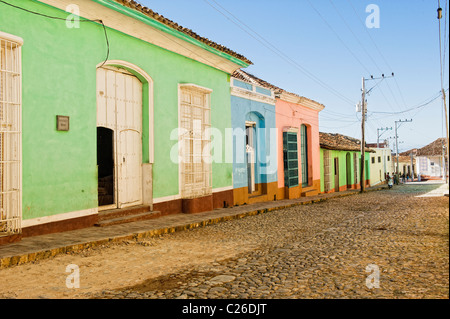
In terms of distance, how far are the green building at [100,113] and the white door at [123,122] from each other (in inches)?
0.9

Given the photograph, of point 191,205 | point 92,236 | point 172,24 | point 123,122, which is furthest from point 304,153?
point 92,236

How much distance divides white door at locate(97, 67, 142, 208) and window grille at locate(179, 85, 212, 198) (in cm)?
128

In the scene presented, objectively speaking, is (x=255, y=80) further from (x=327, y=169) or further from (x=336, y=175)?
(x=336, y=175)

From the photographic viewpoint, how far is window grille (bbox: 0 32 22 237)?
5411 mm

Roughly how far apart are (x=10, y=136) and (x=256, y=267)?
4012 millimetres

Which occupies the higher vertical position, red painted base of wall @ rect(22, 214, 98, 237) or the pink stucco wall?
the pink stucco wall

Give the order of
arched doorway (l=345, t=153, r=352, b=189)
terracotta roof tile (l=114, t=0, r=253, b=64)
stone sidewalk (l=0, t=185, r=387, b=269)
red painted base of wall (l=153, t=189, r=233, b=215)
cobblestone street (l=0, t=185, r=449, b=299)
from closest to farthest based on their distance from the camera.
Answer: cobblestone street (l=0, t=185, r=449, b=299) → stone sidewalk (l=0, t=185, r=387, b=269) → terracotta roof tile (l=114, t=0, r=253, b=64) → red painted base of wall (l=153, t=189, r=233, b=215) → arched doorway (l=345, t=153, r=352, b=189)

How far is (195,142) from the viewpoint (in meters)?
9.82

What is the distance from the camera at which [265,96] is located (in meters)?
13.5

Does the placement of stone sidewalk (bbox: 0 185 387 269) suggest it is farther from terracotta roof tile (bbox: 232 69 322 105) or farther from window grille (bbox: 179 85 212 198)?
terracotta roof tile (bbox: 232 69 322 105)

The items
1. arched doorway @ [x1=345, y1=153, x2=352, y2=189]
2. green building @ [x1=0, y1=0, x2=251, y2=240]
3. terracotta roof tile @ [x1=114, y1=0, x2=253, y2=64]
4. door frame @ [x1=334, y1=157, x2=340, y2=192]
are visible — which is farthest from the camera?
arched doorway @ [x1=345, y1=153, x2=352, y2=189]

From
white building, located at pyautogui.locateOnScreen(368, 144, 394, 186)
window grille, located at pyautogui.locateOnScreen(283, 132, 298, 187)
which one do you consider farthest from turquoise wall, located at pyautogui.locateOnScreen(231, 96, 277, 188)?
white building, located at pyautogui.locateOnScreen(368, 144, 394, 186)

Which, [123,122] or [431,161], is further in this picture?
[431,161]

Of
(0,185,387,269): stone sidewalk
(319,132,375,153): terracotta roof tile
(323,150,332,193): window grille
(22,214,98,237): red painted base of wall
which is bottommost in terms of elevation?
(0,185,387,269): stone sidewalk
